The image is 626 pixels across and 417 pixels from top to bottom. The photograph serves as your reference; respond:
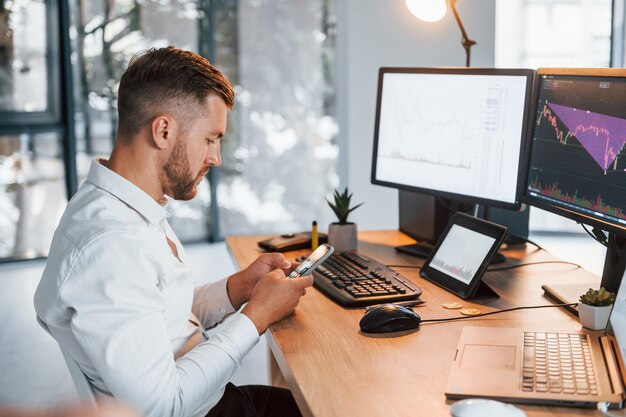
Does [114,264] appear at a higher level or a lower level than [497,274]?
higher

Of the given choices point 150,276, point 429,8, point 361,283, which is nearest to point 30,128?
point 429,8

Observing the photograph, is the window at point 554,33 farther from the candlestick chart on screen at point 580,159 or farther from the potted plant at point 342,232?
the candlestick chart on screen at point 580,159

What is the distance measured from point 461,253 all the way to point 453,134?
1.22 ft

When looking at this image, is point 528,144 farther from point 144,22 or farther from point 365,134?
point 144,22

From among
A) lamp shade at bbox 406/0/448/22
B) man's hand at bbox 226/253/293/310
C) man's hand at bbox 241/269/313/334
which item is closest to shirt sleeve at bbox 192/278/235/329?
man's hand at bbox 226/253/293/310

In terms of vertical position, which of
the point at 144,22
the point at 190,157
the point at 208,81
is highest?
the point at 144,22

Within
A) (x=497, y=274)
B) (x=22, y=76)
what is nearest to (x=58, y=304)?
(x=497, y=274)

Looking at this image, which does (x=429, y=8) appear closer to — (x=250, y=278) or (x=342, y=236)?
(x=342, y=236)

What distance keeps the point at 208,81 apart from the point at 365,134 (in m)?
2.83

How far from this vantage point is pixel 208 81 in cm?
147

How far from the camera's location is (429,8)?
237 cm

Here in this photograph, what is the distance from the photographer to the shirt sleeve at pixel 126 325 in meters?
1.20

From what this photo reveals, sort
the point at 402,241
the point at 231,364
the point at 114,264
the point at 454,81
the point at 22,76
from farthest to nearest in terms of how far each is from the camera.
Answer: the point at 22,76, the point at 402,241, the point at 454,81, the point at 231,364, the point at 114,264

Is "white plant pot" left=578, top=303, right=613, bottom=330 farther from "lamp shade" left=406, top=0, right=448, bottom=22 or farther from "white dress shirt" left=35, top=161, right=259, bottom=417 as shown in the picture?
"lamp shade" left=406, top=0, right=448, bottom=22
